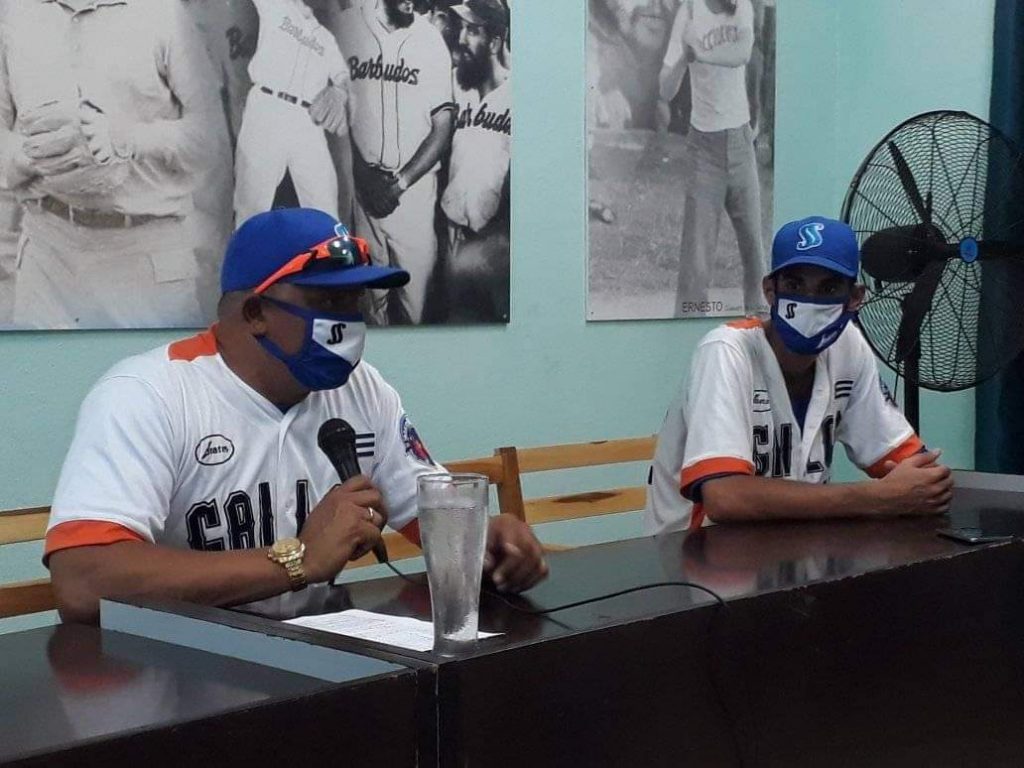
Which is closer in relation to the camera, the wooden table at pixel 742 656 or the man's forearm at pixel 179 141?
the wooden table at pixel 742 656

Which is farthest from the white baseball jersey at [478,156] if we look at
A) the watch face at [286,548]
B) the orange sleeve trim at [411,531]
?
the watch face at [286,548]

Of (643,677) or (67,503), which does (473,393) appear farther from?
(643,677)

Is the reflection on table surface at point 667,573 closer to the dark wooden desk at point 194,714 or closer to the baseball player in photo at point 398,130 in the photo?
the dark wooden desk at point 194,714

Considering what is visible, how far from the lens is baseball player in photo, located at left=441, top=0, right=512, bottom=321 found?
322 centimetres

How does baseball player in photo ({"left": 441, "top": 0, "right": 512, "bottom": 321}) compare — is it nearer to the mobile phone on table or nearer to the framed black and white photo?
the framed black and white photo

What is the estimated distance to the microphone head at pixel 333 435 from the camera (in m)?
1.99

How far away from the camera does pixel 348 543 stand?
167cm

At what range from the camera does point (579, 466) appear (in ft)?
9.27

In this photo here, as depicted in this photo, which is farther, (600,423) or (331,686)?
(600,423)

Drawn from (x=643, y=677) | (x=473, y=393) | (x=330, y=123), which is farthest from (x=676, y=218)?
(x=643, y=677)

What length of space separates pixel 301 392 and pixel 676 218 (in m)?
2.07

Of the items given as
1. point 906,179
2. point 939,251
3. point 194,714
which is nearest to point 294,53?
point 906,179

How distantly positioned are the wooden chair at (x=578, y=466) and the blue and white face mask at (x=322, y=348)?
660 mm

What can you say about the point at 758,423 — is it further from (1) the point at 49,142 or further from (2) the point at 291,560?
(1) the point at 49,142
